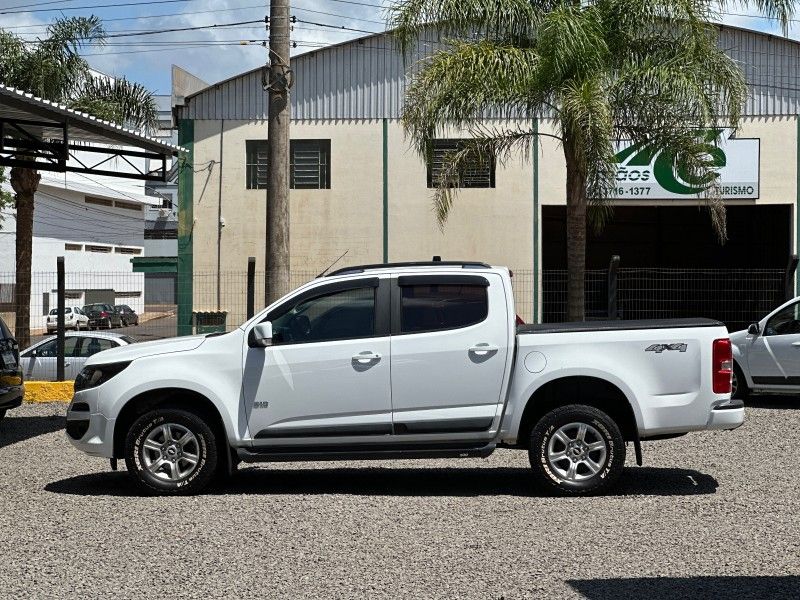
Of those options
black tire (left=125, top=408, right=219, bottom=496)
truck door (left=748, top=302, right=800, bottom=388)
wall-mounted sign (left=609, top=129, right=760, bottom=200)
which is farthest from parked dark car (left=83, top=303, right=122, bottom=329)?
black tire (left=125, top=408, right=219, bottom=496)

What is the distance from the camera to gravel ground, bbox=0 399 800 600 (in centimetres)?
680

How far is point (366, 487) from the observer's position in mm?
10336

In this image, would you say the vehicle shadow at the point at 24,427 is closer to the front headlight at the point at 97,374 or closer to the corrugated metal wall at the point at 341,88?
the front headlight at the point at 97,374

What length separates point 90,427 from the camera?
994 cm

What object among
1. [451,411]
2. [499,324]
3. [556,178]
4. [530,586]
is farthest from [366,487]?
[556,178]

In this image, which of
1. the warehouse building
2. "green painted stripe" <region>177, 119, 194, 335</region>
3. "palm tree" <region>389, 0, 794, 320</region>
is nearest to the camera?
"palm tree" <region>389, 0, 794, 320</region>

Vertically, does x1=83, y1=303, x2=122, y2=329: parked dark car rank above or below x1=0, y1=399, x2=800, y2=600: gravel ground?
above

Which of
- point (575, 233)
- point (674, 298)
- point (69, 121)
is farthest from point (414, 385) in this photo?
point (674, 298)

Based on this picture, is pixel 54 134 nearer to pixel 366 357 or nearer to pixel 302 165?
pixel 302 165

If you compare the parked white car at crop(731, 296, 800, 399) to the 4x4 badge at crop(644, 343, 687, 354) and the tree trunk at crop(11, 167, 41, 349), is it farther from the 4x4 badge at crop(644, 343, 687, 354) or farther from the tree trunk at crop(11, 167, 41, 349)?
the tree trunk at crop(11, 167, 41, 349)

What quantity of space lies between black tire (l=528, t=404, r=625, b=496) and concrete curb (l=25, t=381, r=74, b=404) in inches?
401

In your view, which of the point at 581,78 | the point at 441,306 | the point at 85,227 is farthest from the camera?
the point at 85,227

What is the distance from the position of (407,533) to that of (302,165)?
19523 millimetres

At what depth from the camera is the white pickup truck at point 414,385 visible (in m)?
9.59
